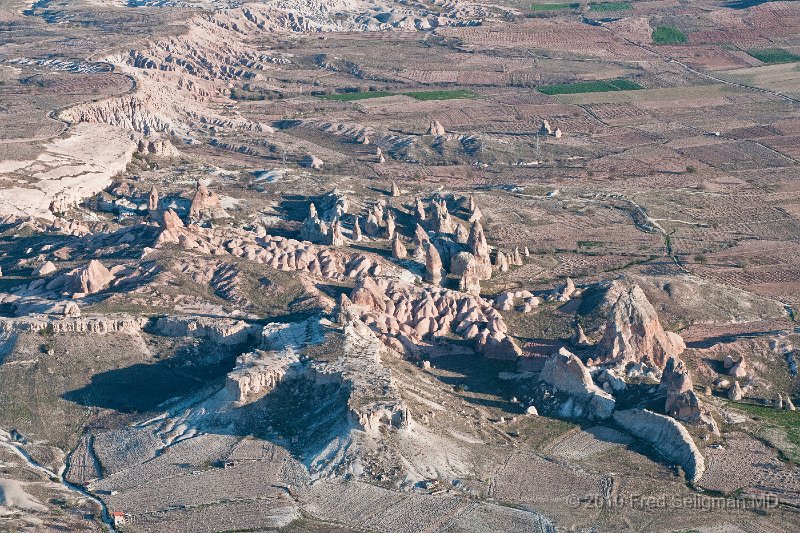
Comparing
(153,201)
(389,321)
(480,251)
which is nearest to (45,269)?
(389,321)

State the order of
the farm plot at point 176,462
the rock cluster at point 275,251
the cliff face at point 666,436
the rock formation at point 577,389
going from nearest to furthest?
the farm plot at point 176,462 < the cliff face at point 666,436 < the rock formation at point 577,389 < the rock cluster at point 275,251

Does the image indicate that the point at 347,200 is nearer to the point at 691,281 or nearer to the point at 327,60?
the point at 691,281

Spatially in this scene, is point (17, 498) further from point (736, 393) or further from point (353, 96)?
point (353, 96)

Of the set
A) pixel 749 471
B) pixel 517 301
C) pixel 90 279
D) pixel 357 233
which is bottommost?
pixel 357 233

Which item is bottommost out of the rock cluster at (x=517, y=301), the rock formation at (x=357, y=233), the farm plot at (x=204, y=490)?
the rock formation at (x=357, y=233)

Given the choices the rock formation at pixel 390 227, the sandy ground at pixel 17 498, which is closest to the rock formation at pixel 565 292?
the rock formation at pixel 390 227

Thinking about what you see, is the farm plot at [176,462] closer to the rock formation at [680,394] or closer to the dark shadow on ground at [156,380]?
the dark shadow on ground at [156,380]

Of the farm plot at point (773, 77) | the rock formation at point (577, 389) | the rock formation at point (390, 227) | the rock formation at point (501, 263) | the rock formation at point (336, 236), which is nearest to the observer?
the rock formation at point (577, 389)
